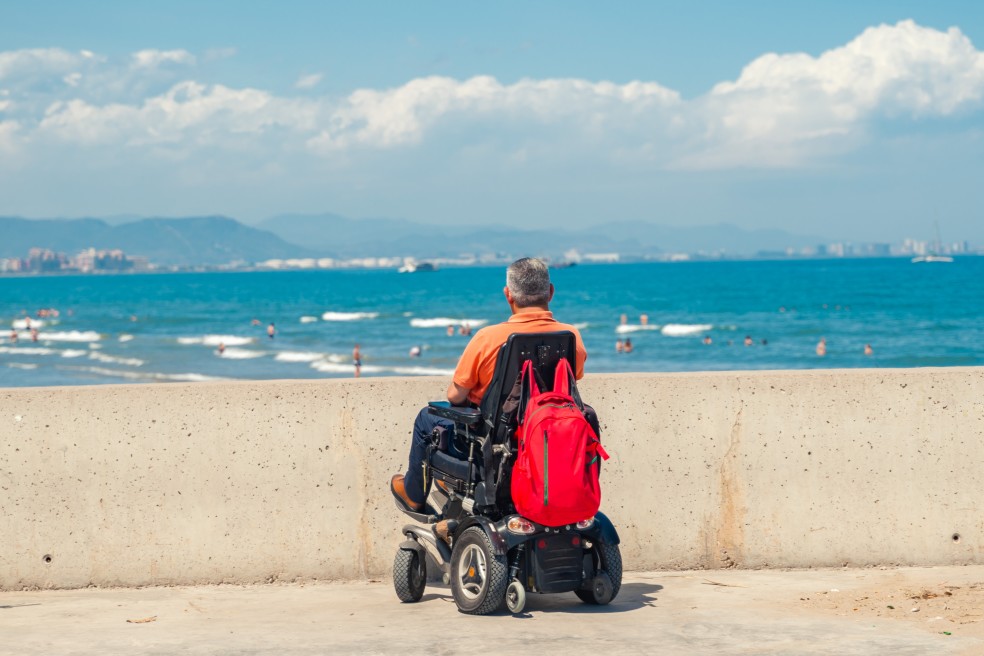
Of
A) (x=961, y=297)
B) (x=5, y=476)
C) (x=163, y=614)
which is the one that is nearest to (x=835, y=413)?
(x=163, y=614)

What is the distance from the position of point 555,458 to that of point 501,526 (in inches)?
17.3

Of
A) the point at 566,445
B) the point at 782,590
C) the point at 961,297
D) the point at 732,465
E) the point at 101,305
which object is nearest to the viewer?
the point at 566,445

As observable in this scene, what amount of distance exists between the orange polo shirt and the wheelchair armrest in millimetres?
92

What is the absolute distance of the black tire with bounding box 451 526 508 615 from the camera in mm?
5270

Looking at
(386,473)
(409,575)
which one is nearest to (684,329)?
(386,473)

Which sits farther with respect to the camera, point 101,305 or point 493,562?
point 101,305

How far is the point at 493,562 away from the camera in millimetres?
5254

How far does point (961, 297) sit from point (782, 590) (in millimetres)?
92588

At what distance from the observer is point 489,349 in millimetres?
5375

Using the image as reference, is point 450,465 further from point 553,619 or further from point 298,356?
point 298,356

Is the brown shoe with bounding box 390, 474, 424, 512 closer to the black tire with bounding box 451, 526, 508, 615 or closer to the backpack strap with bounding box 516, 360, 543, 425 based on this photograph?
the black tire with bounding box 451, 526, 508, 615

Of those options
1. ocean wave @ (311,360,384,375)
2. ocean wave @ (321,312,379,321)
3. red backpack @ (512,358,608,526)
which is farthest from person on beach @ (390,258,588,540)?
ocean wave @ (321,312,379,321)

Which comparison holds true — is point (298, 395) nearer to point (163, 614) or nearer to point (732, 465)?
point (163, 614)

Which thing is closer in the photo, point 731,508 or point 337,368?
point 731,508
